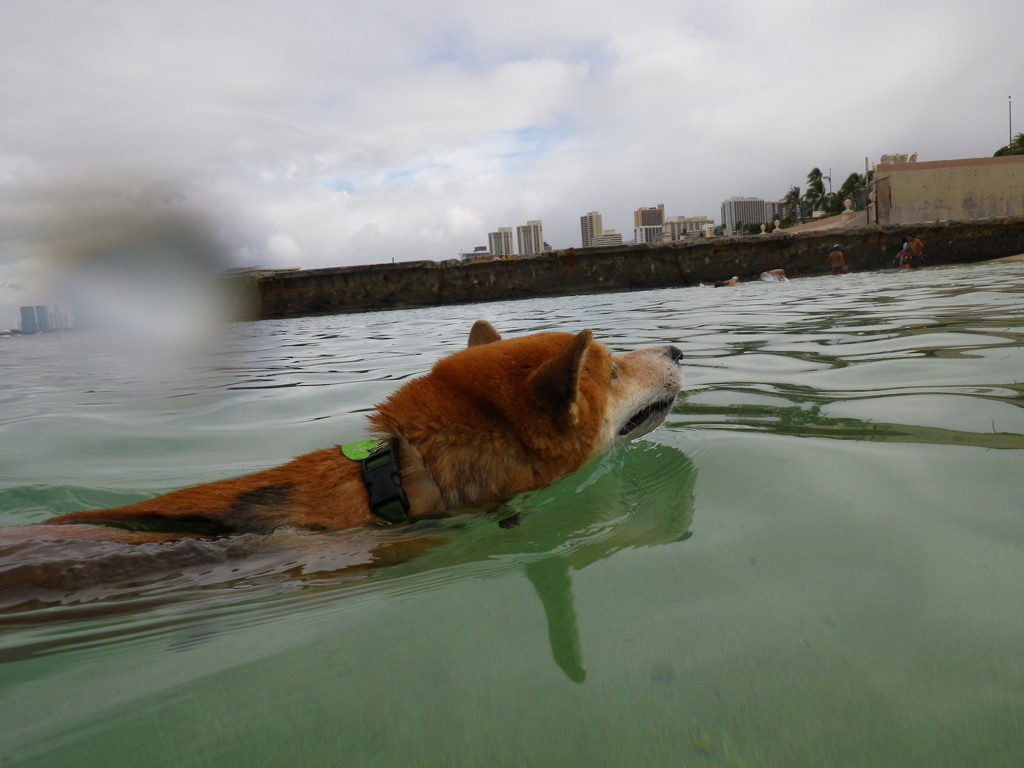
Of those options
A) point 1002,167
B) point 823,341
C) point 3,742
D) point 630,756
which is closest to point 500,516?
point 630,756

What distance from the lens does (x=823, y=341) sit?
7.32 m

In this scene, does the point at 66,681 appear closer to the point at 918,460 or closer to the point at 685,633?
the point at 685,633

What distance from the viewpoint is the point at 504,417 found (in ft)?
9.99

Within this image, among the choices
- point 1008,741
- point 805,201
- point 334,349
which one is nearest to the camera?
point 1008,741

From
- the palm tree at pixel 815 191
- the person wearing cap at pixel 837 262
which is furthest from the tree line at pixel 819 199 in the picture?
the person wearing cap at pixel 837 262

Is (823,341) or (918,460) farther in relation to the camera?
(823,341)

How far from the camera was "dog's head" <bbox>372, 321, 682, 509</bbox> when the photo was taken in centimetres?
287

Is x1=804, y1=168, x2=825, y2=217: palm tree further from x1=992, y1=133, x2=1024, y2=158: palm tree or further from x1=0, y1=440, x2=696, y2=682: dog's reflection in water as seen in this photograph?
x1=0, y1=440, x2=696, y2=682: dog's reflection in water

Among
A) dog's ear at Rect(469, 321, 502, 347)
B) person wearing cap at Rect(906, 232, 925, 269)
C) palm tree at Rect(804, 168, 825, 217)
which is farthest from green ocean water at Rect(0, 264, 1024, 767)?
palm tree at Rect(804, 168, 825, 217)

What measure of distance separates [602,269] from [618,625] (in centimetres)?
2428

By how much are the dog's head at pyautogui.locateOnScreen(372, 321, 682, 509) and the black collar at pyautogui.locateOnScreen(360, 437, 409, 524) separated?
0.14m

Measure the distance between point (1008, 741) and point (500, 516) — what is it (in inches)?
75.2

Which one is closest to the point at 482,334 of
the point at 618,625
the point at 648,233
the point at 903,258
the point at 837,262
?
the point at 618,625

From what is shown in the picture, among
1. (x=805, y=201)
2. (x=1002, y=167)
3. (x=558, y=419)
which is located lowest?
(x=558, y=419)
